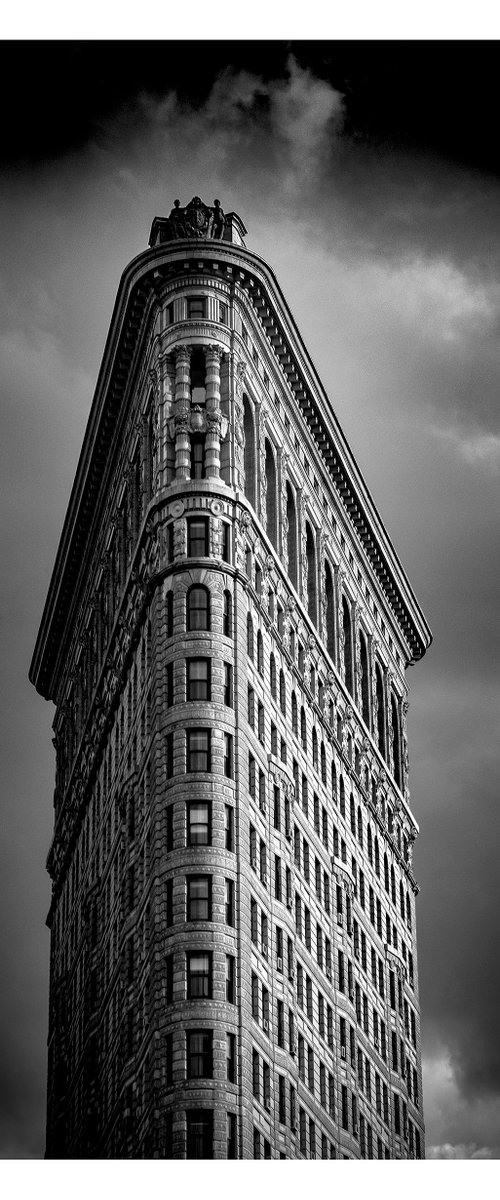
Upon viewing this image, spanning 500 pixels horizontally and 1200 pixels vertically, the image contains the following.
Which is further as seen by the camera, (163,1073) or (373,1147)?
(373,1147)

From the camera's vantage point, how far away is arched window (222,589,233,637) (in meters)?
109

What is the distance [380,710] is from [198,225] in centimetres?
3966

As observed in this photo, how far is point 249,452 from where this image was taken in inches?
4601

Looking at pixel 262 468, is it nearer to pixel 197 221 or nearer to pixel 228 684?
pixel 197 221

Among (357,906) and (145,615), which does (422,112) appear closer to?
(145,615)

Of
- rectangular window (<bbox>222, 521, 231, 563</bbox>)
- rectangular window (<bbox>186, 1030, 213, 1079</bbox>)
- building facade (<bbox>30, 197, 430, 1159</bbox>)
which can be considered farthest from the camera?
rectangular window (<bbox>222, 521, 231, 563</bbox>)

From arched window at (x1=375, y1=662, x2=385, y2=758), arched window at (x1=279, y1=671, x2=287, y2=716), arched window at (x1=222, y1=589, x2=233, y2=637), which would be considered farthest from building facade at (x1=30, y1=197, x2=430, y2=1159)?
arched window at (x1=375, y1=662, x2=385, y2=758)

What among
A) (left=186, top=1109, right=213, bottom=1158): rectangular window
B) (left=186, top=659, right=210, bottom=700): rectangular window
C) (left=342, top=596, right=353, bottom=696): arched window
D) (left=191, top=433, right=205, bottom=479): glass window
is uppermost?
(left=342, top=596, right=353, bottom=696): arched window

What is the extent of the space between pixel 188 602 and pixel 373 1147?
29.9m

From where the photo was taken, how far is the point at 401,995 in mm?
137375

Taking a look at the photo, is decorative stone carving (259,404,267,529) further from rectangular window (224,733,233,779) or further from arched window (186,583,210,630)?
rectangular window (224,733,233,779)

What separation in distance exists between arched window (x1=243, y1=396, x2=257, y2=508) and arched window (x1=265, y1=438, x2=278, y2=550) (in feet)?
9.99
